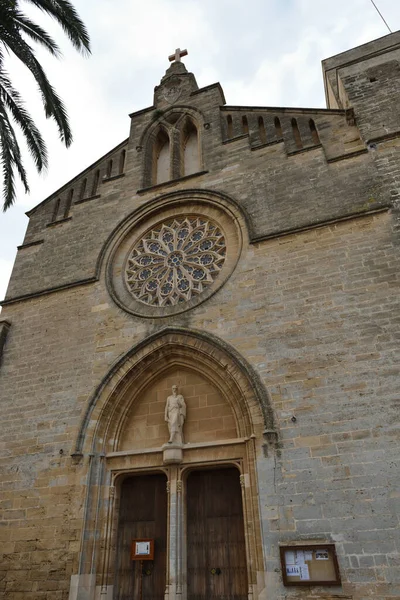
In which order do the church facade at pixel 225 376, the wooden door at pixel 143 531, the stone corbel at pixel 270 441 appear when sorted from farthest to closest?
the wooden door at pixel 143 531, the stone corbel at pixel 270 441, the church facade at pixel 225 376

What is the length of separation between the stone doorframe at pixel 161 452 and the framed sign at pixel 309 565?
1.37 feet

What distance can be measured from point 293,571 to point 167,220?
7.63 meters

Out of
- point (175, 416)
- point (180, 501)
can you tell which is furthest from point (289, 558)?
point (175, 416)

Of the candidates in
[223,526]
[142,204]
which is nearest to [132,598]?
[223,526]

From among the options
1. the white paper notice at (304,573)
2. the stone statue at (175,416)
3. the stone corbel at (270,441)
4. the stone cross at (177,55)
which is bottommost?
the white paper notice at (304,573)

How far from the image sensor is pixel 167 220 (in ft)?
34.5

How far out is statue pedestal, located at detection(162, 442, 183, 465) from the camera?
7352 millimetres

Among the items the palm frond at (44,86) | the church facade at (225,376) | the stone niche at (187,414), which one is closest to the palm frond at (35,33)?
the palm frond at (44,86)

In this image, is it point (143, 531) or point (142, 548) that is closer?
point (142, 548)

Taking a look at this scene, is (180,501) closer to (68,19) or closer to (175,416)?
(175,416)

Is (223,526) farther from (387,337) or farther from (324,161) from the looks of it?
(324,161)

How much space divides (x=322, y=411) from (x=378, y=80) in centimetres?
809

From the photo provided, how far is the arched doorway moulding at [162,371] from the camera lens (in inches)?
286

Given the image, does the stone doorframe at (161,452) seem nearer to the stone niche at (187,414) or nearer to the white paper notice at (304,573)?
the stone niche at (187,414)
